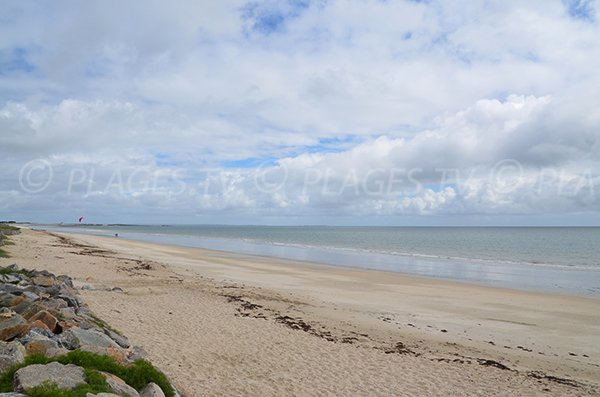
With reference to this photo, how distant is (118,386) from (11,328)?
2.47 metres

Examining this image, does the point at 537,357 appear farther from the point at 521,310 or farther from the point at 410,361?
the point at 521,310

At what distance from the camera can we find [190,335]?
11398mm

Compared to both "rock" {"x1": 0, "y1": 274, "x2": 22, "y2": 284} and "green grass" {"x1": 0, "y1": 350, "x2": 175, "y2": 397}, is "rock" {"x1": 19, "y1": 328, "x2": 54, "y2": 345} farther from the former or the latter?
"rock" {"x1": 0, "y1": 274, "x2": 22, "y2": 284}

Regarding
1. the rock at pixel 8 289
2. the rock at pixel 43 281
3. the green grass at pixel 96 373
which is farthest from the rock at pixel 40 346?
the rock at pixel 43 281

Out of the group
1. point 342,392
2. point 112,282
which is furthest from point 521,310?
point 112,282

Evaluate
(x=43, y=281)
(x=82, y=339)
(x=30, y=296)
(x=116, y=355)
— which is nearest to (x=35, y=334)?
(x=82, y=339)

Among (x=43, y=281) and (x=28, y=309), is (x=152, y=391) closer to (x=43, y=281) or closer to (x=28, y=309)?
(x=28, y=309)

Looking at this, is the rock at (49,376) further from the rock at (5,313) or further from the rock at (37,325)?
the rock at (5,313)

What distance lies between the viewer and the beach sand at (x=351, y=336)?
891 cm

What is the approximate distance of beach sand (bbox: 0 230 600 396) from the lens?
29.2 feet

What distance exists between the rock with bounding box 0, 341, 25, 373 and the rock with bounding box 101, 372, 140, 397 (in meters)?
0.99

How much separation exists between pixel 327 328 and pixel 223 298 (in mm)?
5374

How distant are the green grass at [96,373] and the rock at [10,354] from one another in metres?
0.08

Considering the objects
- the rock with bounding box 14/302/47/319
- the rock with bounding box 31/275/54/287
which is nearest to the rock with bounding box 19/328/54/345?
the rock with bounding box 14/302/47/319
